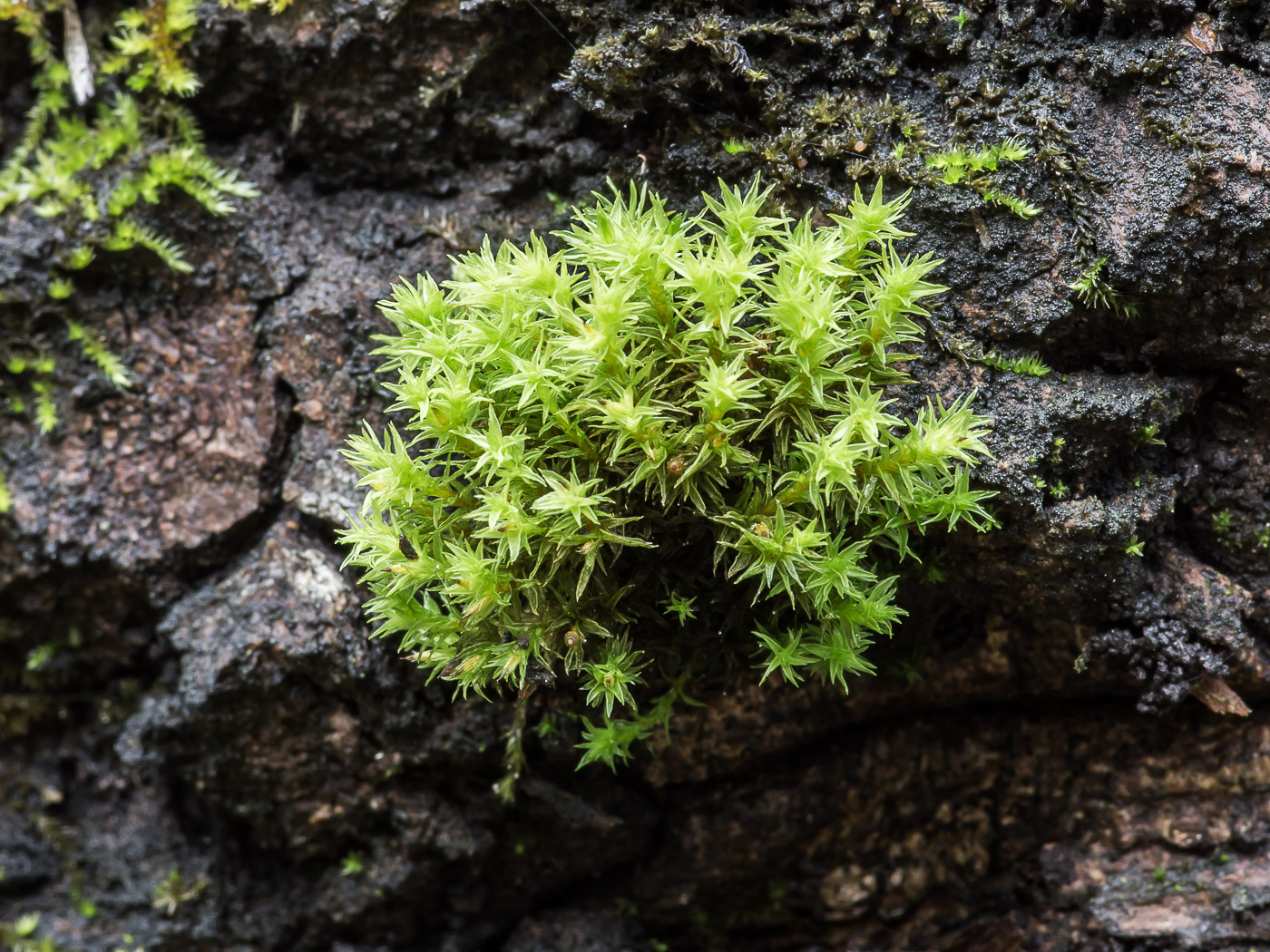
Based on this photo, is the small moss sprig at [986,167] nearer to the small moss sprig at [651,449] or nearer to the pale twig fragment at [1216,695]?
the small moss sprig at [651,449]

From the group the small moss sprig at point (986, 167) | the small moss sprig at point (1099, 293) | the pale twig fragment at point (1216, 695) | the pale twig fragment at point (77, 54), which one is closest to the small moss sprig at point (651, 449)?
the small moss sprig at point (986, 167)

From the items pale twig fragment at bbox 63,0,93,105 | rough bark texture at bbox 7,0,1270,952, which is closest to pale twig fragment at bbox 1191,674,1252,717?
rough bark texture at bbox 7,0,1270,952

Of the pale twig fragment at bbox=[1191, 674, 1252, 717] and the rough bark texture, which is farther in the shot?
the pale twig fragment at bbox=[1191, 674, 1252, 717]

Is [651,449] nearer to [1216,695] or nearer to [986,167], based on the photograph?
[986,167]

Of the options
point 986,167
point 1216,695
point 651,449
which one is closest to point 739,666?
point 651,449

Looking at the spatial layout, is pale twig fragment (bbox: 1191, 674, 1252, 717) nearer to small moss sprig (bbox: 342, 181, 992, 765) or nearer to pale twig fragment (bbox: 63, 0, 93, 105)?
small moss sprig (bbox: 342, 181, 992, 765)

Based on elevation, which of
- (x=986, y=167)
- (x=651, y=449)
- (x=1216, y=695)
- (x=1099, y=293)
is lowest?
(x=1216, y=695)
